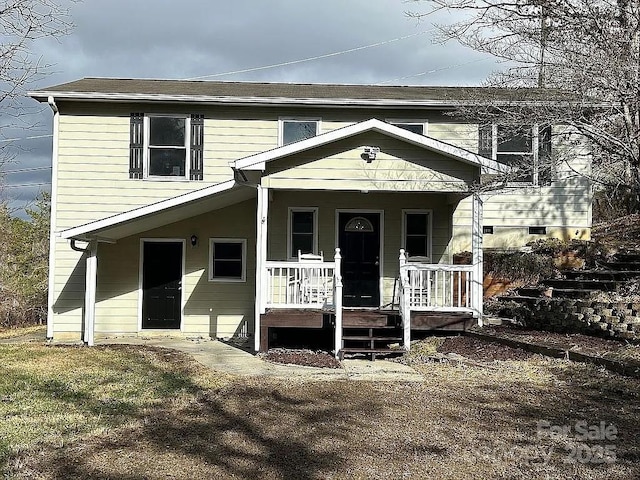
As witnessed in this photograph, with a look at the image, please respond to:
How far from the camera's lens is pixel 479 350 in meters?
9.89

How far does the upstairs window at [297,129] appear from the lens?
13.6 m

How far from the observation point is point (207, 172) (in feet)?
44.3

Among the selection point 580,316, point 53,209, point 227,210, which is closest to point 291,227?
point 227,210

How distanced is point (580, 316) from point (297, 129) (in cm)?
697

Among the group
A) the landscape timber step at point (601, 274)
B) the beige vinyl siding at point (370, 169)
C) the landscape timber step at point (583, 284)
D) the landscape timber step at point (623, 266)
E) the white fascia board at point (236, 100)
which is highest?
the white fascia board at point (236, 100)

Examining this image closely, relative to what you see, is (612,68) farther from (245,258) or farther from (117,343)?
(117,343)

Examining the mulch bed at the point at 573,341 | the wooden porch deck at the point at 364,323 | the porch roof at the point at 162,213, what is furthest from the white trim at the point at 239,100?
the mulch bed at the point at 573,341

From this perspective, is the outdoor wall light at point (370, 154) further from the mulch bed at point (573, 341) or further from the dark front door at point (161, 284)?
the dark front door at point (161, 284)

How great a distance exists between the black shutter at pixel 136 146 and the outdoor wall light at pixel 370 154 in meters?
5.20

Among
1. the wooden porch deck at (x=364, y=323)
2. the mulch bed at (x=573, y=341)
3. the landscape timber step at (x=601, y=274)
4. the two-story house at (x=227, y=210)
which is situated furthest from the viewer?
the two-story house at (x=227, y=210)

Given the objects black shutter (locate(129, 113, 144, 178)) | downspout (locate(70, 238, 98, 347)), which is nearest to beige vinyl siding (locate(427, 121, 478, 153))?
black shutter (locate(129, 113, 144, 178))

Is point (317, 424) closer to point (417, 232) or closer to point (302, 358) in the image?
point (302, 358)

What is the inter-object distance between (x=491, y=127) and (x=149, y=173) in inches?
289

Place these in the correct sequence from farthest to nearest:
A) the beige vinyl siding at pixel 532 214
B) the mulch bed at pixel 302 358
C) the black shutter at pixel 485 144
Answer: the beige vinyl siding at pixel 532 214 → the black shutter at pixel 485 144 → the mulch bed at pixel 302 358
